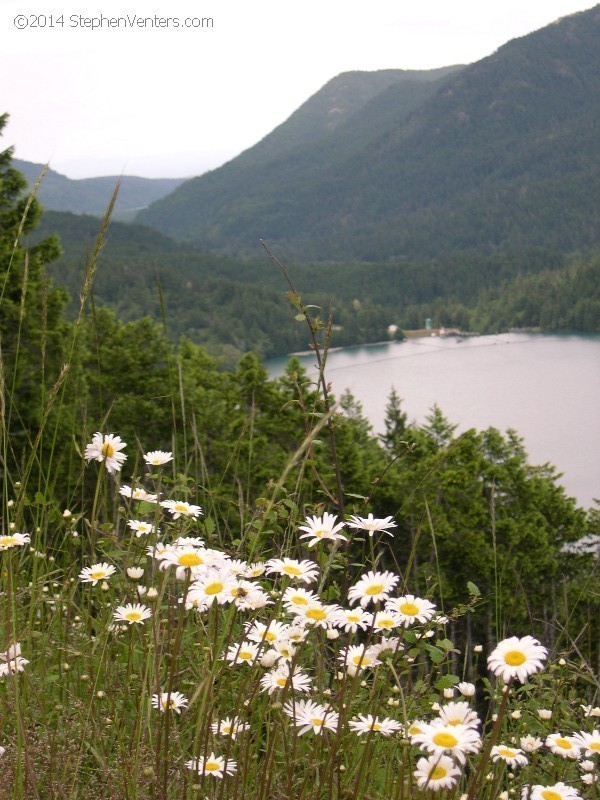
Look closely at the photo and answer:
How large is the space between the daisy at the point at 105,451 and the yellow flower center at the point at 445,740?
897 mm

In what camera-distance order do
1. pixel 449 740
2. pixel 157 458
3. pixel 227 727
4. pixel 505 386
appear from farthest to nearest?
pixel 505 386 → pixel 157 458 → pixel 227 727 → pixel 449 740

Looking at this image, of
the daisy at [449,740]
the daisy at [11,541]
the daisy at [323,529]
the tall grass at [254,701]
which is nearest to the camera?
the daisy at [449,740]

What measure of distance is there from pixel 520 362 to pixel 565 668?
92787 mm

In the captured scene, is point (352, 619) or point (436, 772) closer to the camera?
point (436, 772)

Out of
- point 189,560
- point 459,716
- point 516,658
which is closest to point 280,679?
point 189,560

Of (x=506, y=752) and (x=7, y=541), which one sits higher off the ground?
(x=7, y=541)

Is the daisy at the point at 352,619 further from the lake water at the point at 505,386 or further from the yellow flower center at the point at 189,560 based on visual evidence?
the lake water at the point at 505,386

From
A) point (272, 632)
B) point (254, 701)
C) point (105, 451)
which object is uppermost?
point (105, 451)

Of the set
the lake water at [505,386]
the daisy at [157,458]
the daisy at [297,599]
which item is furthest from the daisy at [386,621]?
the lake water at [505,386]

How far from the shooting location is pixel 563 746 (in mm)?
1556

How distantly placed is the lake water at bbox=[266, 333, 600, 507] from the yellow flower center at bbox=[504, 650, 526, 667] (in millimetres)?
34261

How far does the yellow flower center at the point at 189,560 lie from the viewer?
130 centimetres

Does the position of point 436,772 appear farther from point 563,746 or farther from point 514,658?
point 563,746

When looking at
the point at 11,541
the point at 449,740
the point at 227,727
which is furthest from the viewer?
the point at 11,541
